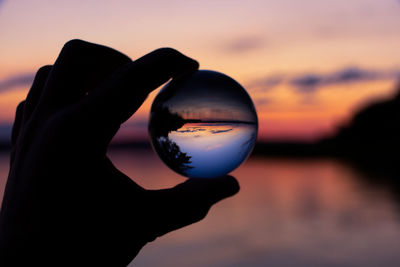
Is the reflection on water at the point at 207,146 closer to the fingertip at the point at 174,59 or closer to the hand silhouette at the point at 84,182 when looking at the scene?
the hand silhouette at the point at 84,182

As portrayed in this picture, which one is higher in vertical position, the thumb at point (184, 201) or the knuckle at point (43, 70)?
the knuckle at point (43, 70)

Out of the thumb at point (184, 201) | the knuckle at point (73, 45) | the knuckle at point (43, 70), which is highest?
the knuckle at point (73, 45)

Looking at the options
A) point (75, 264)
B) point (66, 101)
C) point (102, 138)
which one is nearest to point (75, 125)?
point (102, 138)

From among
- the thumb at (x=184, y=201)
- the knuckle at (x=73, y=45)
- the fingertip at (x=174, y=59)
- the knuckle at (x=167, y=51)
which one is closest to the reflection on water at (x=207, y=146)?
the thumb at (x=184, y=201)

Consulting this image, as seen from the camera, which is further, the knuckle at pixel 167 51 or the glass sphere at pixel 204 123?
the glass sphere at pixel 204 123

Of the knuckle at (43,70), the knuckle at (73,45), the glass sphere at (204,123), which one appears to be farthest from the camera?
the knuckle at (43,70)

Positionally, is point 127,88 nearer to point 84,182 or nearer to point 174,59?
point 174,59

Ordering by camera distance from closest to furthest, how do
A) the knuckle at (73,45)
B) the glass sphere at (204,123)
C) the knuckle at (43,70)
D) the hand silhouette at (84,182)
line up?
the hand silhouette at (84,182) → the knuckle at (73,45) → the glass sphere at (204,123) → the knuckle at (43,70)

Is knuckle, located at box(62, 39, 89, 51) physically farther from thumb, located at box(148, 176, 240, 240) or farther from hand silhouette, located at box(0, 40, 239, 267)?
thumb, located at box(148, 176, 240, 240)
